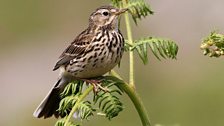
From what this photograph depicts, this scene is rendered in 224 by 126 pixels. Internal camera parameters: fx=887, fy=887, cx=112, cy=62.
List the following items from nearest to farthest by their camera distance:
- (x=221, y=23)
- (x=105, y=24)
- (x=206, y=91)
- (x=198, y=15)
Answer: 1. (x=105, y=24)
2. (x=206, y=91)
3. (x=221, y=23)
4. (x=198, y=15)

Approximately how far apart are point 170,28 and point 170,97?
3759mm

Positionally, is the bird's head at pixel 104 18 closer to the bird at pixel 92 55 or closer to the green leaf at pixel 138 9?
the bird at pixel 92 55

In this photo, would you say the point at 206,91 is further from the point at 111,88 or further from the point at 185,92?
the point at 111,88

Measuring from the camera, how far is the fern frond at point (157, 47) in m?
4.38

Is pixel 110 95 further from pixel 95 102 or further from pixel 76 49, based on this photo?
pixel 76 49

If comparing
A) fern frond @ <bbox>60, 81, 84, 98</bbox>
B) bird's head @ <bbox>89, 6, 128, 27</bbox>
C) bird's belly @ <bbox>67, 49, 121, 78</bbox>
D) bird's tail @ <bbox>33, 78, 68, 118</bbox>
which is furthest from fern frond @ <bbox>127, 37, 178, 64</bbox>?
bird's head @ <bbox>89, 6, 128, 27</bbox>

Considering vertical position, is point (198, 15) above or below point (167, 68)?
above

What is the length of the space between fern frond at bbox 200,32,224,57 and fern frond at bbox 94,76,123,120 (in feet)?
1.63

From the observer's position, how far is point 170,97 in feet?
37.2

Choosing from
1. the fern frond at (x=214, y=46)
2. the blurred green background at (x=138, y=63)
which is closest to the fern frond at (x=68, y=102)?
the fern frond at (x=214, y=46)

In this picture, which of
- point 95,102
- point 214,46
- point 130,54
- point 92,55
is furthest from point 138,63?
point 214,46

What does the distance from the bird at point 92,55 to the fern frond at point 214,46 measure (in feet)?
3.51

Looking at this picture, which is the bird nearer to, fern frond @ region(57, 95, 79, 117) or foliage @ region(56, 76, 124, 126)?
foliage @ region(56, 76, 124, 126)

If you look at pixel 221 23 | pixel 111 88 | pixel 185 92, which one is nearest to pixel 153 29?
pixel 221 23
